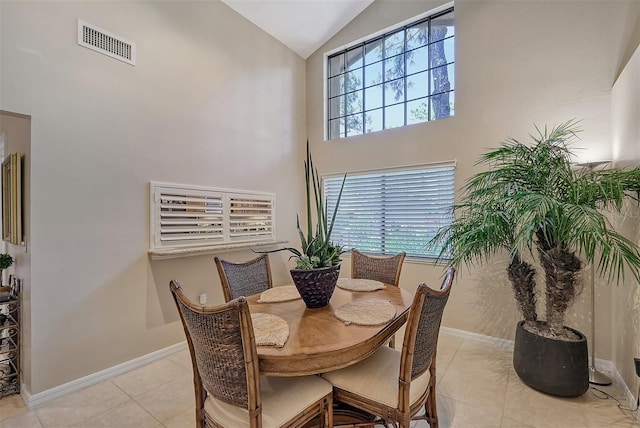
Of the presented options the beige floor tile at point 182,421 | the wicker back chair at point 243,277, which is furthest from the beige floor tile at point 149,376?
the wicker back chair at point 243,277

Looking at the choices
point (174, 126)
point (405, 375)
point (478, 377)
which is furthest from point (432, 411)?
point (174, 126)

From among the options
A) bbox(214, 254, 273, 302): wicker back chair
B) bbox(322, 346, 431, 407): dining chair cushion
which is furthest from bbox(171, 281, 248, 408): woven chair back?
bbox(214, 254, 273, 302): wicker back chair

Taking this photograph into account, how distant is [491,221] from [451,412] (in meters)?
1.39

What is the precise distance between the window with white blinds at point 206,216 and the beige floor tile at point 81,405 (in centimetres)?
119

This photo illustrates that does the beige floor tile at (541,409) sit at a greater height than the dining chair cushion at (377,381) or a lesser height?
lesser

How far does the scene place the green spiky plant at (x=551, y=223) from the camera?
183 centimetres

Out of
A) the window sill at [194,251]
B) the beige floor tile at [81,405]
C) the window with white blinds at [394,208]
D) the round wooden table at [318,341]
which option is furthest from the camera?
the window with white blinds at [394,208]

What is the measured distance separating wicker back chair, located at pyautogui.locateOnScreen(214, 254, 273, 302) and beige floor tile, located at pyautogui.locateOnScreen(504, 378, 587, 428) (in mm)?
2010

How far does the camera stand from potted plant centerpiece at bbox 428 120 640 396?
1869 millimetres

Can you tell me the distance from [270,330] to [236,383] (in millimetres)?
298

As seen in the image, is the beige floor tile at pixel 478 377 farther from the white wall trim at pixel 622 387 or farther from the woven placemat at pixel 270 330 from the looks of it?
the woven placemat at pixel 270 330

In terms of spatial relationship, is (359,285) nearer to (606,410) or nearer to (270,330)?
(270,330)

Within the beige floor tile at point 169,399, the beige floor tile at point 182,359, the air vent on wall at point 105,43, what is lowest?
the beige floor tile at point 169,399

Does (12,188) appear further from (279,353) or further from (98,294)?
(279,353)
